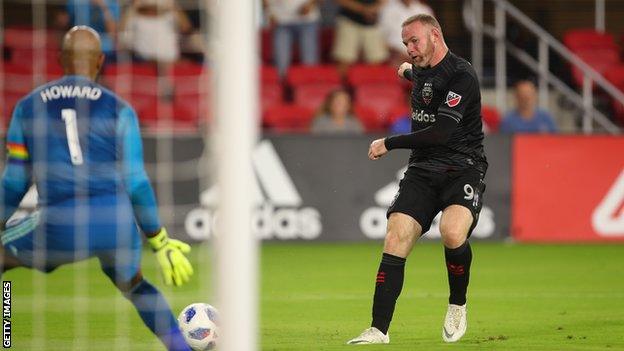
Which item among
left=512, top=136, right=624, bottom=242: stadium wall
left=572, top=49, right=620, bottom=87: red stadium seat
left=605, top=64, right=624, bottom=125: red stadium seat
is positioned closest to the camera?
left=512, top=136, right=624, bottom=242: stadium wall

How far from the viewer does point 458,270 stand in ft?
24.1

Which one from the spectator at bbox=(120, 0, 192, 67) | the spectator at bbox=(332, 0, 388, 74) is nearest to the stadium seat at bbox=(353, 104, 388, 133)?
the spectator at bbox=(332, 0, 388, 74)

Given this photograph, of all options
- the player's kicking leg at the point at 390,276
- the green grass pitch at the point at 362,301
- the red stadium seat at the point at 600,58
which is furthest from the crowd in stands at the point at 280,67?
the player's kicking leg at the point at 390,276

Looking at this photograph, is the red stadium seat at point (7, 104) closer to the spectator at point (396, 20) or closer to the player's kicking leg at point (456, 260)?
the spectator at point (396, 20)

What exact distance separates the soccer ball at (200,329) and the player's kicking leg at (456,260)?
1362 millimetres

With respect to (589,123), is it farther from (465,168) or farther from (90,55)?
(90,55)

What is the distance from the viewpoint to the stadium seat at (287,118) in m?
14.9

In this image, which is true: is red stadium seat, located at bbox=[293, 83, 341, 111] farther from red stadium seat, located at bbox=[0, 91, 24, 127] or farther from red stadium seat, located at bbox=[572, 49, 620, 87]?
red stadium seat, located at bbox=[572, 49, 620, 87]

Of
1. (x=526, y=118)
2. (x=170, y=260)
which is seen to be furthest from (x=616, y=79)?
(x=170, y=260)

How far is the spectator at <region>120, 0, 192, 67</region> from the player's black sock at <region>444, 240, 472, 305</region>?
25.8 feet

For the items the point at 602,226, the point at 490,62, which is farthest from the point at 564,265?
the point at 490,62

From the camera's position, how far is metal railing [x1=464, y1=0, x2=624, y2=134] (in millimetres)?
15859

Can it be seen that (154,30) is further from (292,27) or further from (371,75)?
(371,75)

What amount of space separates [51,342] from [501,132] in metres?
7.95
